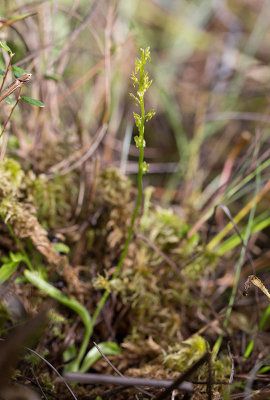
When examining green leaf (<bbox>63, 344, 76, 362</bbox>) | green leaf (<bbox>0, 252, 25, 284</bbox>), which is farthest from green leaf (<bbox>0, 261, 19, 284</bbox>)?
green leaf (<bbox>63, 344, 76, 362</bbox>)

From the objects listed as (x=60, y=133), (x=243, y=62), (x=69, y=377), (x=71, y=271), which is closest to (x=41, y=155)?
(x=60, y=133)

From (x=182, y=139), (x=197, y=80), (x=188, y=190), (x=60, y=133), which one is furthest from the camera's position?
(x=197, y=80)

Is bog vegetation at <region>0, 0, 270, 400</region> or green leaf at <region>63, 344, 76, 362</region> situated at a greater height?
bog vegetation at <region>0, 0, 270, 400</region>

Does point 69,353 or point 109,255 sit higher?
point 109,255

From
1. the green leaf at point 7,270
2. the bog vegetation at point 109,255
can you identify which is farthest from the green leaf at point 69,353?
the green leaf at point 7,270

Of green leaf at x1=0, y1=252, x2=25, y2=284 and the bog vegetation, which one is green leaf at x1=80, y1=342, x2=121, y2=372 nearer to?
the bog vegetation

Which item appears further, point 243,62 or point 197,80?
point 197,80

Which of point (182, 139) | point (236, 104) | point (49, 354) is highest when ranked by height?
point (236, 104)

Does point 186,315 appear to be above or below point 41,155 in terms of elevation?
below

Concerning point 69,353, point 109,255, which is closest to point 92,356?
point 69,353

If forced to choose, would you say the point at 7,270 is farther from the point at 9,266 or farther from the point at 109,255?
the point at 109,255

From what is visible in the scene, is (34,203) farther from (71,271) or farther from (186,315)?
(186,315)
